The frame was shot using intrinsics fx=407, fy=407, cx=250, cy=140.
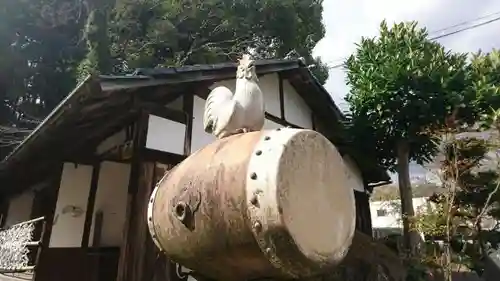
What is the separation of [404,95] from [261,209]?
26.4 ft

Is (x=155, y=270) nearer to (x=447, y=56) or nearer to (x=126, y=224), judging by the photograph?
(x=126, y=224)

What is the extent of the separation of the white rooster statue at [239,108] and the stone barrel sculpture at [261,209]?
34 cm

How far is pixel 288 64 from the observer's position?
8.74 m

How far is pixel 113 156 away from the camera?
6977 millimetres

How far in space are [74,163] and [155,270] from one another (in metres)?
3.02

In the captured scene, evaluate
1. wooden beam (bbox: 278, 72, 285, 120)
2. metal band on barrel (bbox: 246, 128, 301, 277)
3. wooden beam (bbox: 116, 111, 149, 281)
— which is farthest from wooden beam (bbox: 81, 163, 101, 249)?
metal band on barrel (bbox: 246, 128, 301, 277)

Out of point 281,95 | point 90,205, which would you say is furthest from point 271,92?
point 90,205

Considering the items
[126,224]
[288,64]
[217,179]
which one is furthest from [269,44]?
[217,179]

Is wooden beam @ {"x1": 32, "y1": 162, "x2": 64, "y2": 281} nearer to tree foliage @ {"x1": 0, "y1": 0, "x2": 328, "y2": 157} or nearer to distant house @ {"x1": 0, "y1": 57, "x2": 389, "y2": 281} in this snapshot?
distant house @ {"x1": 0, "y1": 57, "x2": 389, "y2": 281}

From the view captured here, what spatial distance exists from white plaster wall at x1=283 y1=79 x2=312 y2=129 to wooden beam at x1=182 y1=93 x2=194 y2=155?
2.76 meters

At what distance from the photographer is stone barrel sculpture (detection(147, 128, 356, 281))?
1722 millimetres

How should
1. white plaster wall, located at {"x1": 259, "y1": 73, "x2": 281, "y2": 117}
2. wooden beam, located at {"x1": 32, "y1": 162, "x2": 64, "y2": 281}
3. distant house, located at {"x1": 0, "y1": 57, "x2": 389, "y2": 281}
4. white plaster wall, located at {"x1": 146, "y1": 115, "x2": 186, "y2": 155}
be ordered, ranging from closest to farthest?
distant house, located at {"x1": 0, "y1": 57, "x2": 389, "y2": 281} → white plaster wall, located at {"x1": 146, "y1": 115, "x2": 186, "y2": 155} → wooden beam, located at {"x1": 32, "y1": 162, "x2": 64, "y2": 281} → white plaster wall, located at {"x1": 259, "y1": 73, "x2": 281, "y2": 117}

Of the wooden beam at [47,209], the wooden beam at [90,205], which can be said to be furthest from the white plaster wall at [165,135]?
the wooden beam at [47,209]

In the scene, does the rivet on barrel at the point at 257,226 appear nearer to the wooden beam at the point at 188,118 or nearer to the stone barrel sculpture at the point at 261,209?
the stone barrel sculpture at the point at 261,209
